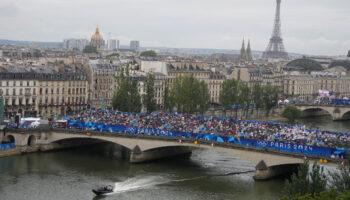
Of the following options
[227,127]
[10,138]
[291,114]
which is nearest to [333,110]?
[291,114]

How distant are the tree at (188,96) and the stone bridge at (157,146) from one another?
20.8 m

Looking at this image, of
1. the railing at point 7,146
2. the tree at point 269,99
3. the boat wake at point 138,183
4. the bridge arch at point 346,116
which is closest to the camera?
the boat wake at point 138,183

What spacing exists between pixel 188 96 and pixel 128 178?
3385 cm

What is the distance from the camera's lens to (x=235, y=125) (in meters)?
63.4

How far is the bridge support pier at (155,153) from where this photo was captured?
59.7m

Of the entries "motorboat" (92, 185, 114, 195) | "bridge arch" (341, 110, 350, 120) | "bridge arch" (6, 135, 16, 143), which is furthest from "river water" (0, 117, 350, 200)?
"bridge arch" (341, 110, 350, 120)

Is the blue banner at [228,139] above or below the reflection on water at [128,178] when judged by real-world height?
above

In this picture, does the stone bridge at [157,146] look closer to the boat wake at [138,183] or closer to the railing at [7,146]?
the railing at [7,146]

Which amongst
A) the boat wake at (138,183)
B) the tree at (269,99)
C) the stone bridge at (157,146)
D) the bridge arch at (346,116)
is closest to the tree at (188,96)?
the tree at (269,99)

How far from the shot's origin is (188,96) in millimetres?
86000

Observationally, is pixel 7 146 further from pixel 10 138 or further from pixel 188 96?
pixel 188 96

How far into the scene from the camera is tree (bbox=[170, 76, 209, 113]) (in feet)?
282

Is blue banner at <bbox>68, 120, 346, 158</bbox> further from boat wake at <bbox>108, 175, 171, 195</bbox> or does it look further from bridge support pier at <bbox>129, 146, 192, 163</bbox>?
boat wake at <bbox>108, 175, 171, 195</bbox>

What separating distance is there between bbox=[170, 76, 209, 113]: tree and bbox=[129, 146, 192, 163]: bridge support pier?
68.4 ft
